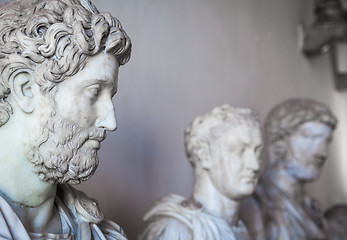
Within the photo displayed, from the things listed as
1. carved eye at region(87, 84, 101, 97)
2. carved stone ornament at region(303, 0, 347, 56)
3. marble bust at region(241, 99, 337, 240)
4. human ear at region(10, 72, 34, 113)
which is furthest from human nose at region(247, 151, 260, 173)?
carved stone ornament at region(303, 0, 347, 56)

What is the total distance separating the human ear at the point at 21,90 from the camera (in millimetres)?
1583

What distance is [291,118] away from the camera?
139 inches

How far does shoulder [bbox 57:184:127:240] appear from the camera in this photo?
5.90 ft

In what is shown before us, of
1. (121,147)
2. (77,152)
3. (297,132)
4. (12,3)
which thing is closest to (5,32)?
(12,3)

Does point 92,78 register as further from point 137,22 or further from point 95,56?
point 137,22

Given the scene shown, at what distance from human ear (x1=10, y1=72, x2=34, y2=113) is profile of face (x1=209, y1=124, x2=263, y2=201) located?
3.84 feet

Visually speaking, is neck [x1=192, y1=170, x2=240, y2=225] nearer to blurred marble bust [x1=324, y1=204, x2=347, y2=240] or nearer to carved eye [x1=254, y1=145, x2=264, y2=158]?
carved eye [x1=254, y1=145, x2=264, y2=158]

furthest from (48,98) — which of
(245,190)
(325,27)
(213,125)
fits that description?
(325,27)

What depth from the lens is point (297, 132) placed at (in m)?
3.49

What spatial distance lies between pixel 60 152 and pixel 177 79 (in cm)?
207

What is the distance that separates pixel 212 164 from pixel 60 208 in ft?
3.18

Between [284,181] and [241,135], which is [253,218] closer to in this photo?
[284,181]

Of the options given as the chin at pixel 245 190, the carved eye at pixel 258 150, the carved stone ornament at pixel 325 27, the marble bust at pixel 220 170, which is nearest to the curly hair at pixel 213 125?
the marble bust at pixel 220 170

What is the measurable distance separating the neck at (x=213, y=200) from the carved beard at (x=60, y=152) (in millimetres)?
1049
